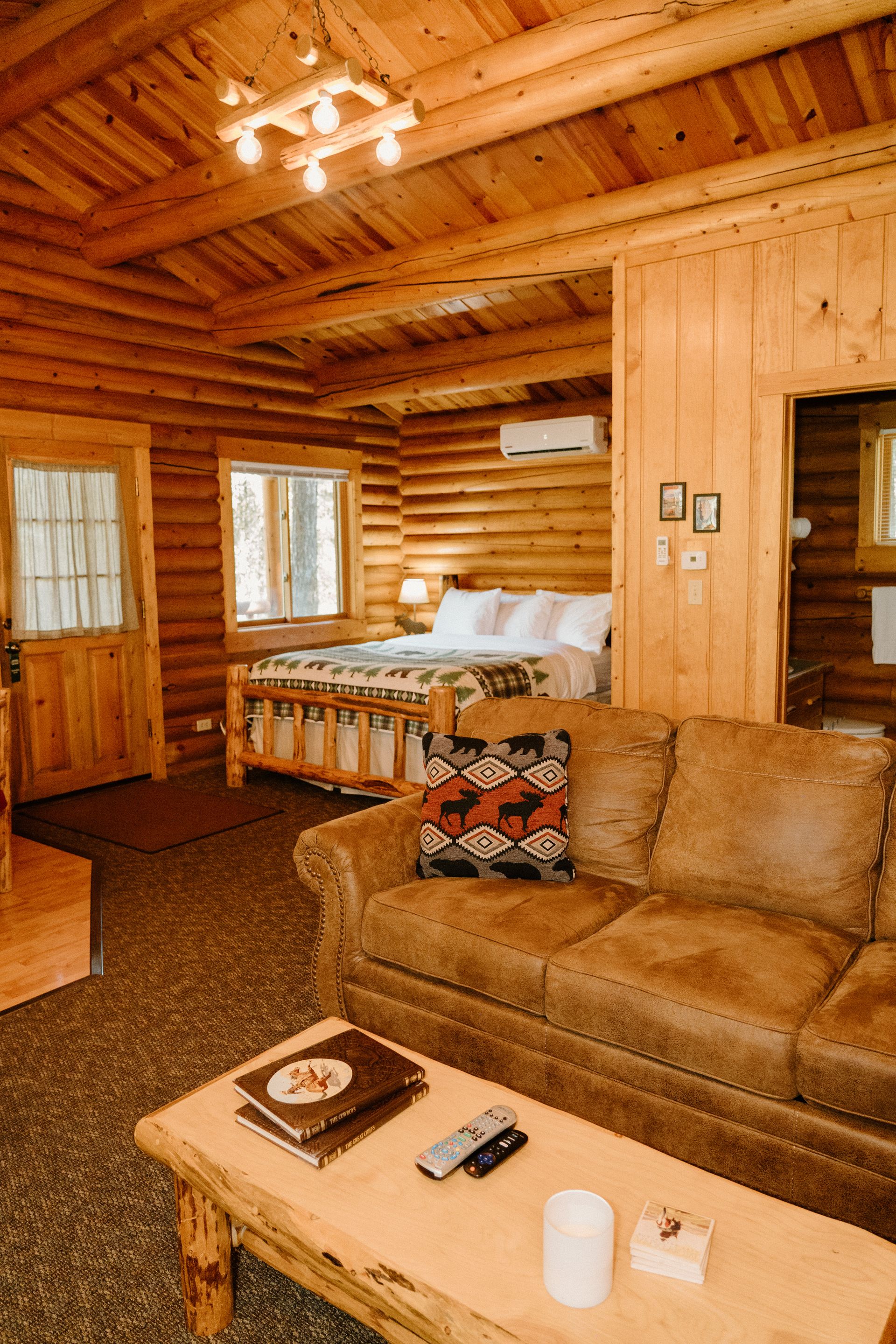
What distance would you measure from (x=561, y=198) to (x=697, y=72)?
128 cm

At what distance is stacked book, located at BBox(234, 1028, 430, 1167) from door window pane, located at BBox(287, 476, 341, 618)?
19.2 feet

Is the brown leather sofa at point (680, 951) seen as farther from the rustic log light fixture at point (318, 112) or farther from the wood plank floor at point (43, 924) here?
the rustic log light fixture at point (318, 112)

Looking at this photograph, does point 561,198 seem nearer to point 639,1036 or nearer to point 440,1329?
point 639,1036

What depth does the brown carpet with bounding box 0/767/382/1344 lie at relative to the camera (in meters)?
1.84

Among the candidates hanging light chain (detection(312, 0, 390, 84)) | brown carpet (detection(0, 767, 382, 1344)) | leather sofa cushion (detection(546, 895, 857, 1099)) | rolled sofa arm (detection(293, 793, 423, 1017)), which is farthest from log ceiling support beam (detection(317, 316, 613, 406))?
leather sofa cushion (detection(546, 895, 857, 1099))

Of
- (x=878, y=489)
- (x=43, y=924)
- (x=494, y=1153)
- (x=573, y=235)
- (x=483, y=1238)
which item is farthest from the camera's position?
(x=878, y=489)

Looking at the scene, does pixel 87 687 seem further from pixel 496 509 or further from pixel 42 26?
pixel 496 509

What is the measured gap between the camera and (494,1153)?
5.20ft

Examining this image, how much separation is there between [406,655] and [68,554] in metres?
2.16

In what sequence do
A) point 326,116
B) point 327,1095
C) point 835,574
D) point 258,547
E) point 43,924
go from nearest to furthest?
point 327,1095 < point 326,116 < point 43,924 < point 835,574 < point 258,547

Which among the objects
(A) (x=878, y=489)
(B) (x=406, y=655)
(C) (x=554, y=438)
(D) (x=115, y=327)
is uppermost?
(D) (x=115, y=327)

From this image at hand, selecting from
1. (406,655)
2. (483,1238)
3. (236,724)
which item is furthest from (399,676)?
(483,1238)

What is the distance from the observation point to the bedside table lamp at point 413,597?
8.06 meters

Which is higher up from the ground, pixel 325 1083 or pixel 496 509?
pixel 496 509
